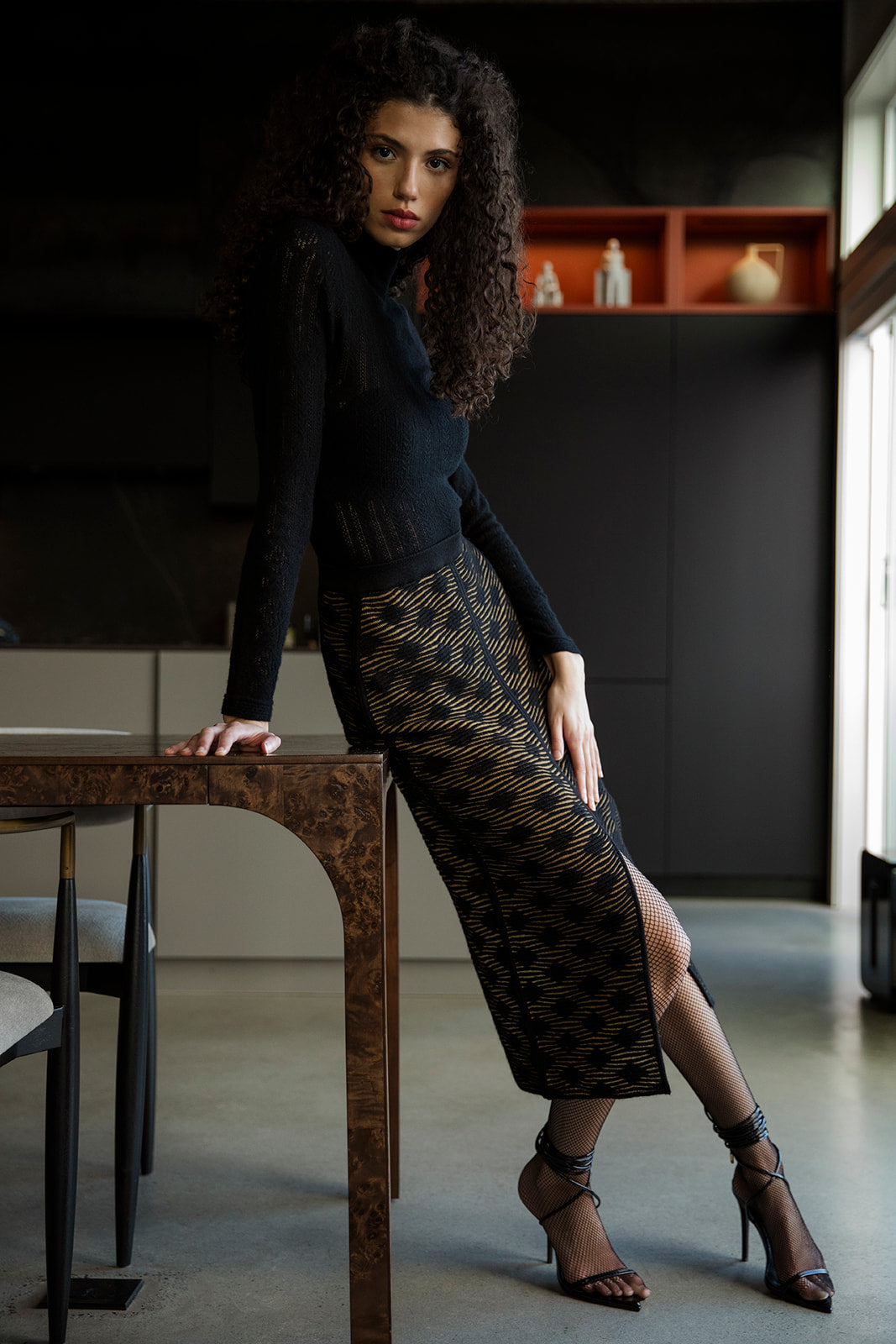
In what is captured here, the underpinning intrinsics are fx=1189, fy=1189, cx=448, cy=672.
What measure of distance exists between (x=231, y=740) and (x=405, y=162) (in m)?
0.72

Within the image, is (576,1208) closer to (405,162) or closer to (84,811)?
(84,811)

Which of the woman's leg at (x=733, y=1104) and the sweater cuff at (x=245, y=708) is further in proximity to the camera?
the woman's leg at (x=733, y=1104)

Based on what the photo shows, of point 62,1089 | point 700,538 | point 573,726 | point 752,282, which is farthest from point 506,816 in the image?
point 752,282

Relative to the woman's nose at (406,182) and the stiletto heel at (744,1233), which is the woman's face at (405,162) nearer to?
the woman's nose at (406,182)

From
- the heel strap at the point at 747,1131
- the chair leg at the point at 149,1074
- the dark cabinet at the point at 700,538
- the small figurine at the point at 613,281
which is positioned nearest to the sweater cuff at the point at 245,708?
the chair leg at the point at 149,1074

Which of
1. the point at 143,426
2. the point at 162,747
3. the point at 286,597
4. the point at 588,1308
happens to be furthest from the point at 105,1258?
the point at 143,426

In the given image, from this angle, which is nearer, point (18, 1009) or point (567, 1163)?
point (18, 1009)

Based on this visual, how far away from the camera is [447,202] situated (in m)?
1.49

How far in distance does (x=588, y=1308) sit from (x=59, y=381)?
3929mm

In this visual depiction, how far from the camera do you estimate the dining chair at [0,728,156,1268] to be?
1.62 metres

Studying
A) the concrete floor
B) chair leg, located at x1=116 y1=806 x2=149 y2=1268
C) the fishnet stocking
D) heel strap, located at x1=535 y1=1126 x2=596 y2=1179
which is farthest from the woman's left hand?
the concrete floor

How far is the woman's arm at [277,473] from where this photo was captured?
1.25 m

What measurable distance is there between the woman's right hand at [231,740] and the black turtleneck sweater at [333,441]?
0.02 metres

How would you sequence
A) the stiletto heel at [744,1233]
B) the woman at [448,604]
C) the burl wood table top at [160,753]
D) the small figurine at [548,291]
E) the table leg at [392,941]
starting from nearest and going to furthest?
the burl wood table top at [160,753], the woman at [448,604], the stiletto heel at [744,1233], the table leg at [392,941], the small figurine at [548,291]
